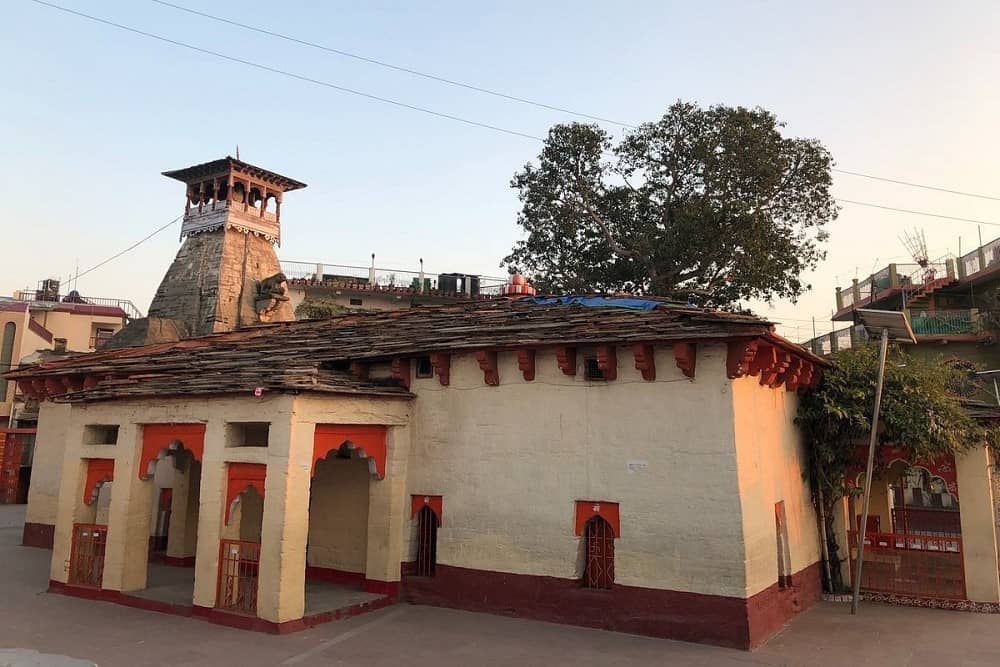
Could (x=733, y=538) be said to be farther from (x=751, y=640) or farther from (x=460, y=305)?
(x=460, y=305)

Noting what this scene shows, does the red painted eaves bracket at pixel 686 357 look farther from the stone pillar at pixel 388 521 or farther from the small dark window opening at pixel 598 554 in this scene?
the stone pillar at pixel 388 521

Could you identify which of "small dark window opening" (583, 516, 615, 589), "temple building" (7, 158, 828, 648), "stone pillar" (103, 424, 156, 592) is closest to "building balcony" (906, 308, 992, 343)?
"temple building" (7, 158, 828, 648)

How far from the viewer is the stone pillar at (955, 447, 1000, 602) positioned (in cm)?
1083

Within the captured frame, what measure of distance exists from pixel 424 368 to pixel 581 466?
3.54 metres

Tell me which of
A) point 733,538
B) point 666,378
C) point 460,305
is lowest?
point 733,538

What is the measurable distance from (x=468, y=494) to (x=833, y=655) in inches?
223

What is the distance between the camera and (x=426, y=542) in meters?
11.6

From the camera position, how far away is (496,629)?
956 centimetres

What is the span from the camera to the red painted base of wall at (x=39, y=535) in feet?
53.6

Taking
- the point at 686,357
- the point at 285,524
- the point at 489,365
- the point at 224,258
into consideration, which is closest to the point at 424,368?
the point at 489,365

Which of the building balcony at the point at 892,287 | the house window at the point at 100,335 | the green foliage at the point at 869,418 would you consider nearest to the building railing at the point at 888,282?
the building balcony at the point at 892,287

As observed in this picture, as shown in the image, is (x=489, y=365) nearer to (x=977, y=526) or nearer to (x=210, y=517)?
(x=210, y=517)

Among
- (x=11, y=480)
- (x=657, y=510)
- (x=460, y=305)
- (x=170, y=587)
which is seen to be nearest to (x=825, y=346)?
(x=460, y=305)

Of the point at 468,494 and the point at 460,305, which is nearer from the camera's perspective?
the point at 468,494
